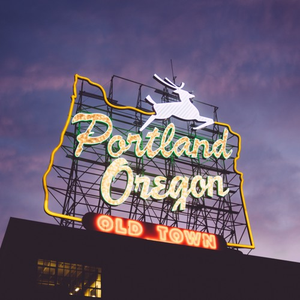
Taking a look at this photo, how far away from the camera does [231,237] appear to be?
3067 centimetres

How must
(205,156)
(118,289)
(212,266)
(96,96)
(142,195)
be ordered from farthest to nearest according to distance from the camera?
(96,96), (205,156), (142,195), (212,266), (118,289)

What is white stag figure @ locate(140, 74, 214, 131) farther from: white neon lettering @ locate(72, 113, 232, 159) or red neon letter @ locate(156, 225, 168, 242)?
red neon letter @ locate(156, 225, 168, 242)

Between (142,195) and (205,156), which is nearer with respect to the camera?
(142,195)

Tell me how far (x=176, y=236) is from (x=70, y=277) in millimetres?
5858

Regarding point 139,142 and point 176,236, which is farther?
point 139,142

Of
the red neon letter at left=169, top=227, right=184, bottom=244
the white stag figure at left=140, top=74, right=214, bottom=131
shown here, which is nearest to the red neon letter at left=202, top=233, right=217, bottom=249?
the red neon letter at left=169, top=227, right=184, bottom=244

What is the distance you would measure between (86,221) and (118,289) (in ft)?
12.0

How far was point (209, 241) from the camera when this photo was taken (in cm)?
2298

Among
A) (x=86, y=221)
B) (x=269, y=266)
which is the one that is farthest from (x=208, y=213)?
(x=86, y=221)

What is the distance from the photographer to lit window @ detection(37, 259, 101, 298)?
1958 cm

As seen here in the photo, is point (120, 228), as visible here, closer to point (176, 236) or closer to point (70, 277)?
point (176, 236)

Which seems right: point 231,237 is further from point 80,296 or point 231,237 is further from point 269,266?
point 80,296

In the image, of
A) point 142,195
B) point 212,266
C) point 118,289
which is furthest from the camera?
point 142,195

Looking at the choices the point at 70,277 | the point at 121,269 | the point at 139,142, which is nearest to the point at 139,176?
the point at 139,142
